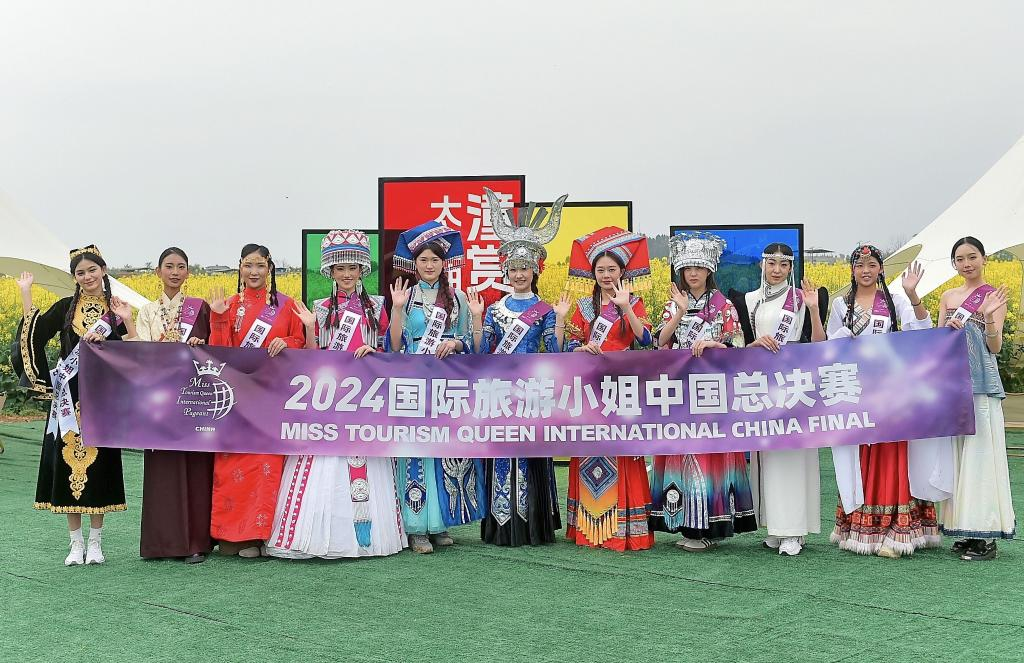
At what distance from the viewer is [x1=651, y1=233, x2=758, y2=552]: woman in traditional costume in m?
4.82

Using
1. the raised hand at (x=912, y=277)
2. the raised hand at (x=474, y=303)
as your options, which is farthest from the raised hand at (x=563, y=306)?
the raised hand at (x=912, y=277)

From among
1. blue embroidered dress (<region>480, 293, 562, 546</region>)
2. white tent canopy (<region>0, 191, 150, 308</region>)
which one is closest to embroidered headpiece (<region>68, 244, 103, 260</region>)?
blue embroidered dress (<region>480, 293, 562, 546</region>)

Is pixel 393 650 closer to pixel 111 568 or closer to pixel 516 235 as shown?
pixel 111 568

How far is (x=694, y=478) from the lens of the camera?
4.86 m

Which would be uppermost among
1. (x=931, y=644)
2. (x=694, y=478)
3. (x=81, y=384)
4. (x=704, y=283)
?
(x=704, y=283)

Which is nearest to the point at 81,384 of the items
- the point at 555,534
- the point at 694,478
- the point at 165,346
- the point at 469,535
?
the point at 165,346

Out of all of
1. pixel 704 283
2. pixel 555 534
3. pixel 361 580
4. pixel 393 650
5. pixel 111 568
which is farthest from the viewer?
pixel 555 534

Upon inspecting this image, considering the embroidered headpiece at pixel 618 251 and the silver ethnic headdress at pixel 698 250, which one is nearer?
the silver ethnic headdress at pixel 698 250

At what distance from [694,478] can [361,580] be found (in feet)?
5.43

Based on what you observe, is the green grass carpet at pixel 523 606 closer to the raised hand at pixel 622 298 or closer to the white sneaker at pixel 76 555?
the white sneaker at pixel 76 555

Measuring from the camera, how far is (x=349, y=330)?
198 inches

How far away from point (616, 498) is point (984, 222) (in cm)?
581

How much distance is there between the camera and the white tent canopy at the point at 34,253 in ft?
31.6

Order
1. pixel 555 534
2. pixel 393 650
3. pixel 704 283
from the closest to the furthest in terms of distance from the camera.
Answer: pixel 393 650 < pixel 704 283 < pixel 555 534
